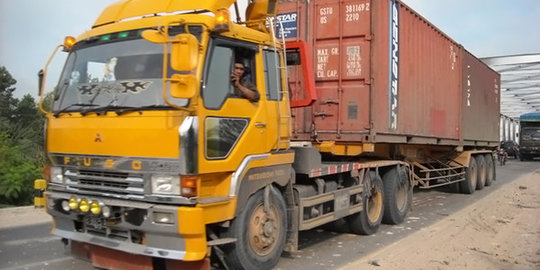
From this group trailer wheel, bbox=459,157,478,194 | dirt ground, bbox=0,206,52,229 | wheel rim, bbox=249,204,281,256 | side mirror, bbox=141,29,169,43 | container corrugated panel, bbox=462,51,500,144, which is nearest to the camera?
side mirror, bbox=141,29,169,43

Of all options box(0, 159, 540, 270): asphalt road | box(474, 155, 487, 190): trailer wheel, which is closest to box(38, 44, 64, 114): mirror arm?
box(0, 159, 540, 270): asphalt road

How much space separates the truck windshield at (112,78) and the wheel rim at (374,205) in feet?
14.9

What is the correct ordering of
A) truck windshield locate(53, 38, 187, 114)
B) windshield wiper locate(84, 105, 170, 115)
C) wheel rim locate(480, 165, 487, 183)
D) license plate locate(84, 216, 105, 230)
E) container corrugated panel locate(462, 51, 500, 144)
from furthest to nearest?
wheel rim locate(480, 165, 487, 183) < container corrugated panel locate(462, 51, 500, 144) < license plate locate(84, 216, 105, 230) < truck windshield locate(53, 38, 187, 114) < windshield wiper locate(84, 105, 170, 115)

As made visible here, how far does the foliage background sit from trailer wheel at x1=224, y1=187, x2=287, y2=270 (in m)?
4.56

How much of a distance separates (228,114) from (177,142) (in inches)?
27.1

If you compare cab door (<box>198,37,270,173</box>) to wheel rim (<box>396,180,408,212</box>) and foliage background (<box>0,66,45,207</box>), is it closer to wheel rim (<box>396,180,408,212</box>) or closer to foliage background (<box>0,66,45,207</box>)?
wheel rim (<box>396,180,408,212</box>)

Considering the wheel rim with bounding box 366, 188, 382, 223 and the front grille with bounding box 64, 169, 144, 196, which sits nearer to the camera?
the front grille with bounding box 64, 169, 144, 196

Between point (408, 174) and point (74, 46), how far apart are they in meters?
6.34

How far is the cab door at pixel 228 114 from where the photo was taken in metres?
4.47

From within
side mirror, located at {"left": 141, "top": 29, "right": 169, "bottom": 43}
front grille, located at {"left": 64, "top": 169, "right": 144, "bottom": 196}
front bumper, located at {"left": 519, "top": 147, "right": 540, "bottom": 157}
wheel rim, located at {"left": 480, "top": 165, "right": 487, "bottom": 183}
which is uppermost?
side mirror, located at {"left": 141, "top": 29, "right": 169, "bottom": 43}

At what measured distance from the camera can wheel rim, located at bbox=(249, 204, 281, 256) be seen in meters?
5.10

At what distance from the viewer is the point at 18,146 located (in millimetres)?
11852

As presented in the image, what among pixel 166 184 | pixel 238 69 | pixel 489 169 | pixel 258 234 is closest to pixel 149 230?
pixel 166 184

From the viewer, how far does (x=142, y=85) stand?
14.9 feet
